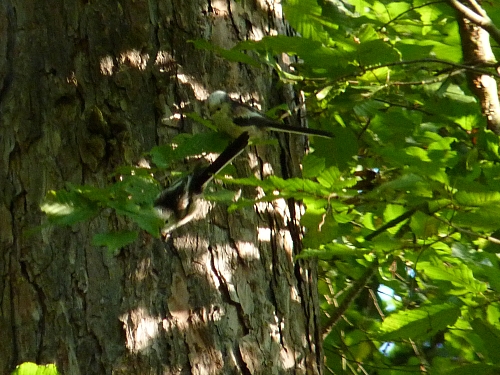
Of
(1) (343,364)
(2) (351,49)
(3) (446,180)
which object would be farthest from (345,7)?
(1) (343,364)

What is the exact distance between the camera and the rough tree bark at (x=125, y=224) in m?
1.93

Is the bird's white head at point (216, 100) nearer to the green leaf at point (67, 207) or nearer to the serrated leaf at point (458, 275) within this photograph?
the green leaf at point (67, 207)

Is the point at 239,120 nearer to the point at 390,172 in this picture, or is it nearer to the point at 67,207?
the point at 67,207

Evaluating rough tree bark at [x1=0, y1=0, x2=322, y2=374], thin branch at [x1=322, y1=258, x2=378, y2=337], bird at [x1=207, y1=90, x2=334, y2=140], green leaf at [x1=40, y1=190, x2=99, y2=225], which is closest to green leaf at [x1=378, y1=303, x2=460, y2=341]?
rough tree bark at [x1=0, y1=0, x2=322, y2=374]

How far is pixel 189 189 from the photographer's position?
187 cm

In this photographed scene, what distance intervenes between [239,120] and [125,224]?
50cm

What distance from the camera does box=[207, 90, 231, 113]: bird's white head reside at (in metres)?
2.08

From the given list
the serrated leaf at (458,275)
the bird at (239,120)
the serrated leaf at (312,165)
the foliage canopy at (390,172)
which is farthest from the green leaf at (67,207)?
the serrated leaf at (458,275)

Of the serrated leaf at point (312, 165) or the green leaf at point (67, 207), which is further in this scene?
the serrated leaf at point (312, 165)

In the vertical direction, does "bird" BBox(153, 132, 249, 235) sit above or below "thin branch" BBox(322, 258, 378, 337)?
above

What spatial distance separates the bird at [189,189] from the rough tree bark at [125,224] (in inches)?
9.0

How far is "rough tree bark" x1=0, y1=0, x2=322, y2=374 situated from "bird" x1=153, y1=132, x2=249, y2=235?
0.75ft

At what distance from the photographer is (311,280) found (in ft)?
7.93

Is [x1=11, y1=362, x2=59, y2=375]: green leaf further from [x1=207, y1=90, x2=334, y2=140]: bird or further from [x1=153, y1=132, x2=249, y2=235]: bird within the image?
[x1=207, y1=90, x2=334, y2=140]: bird
